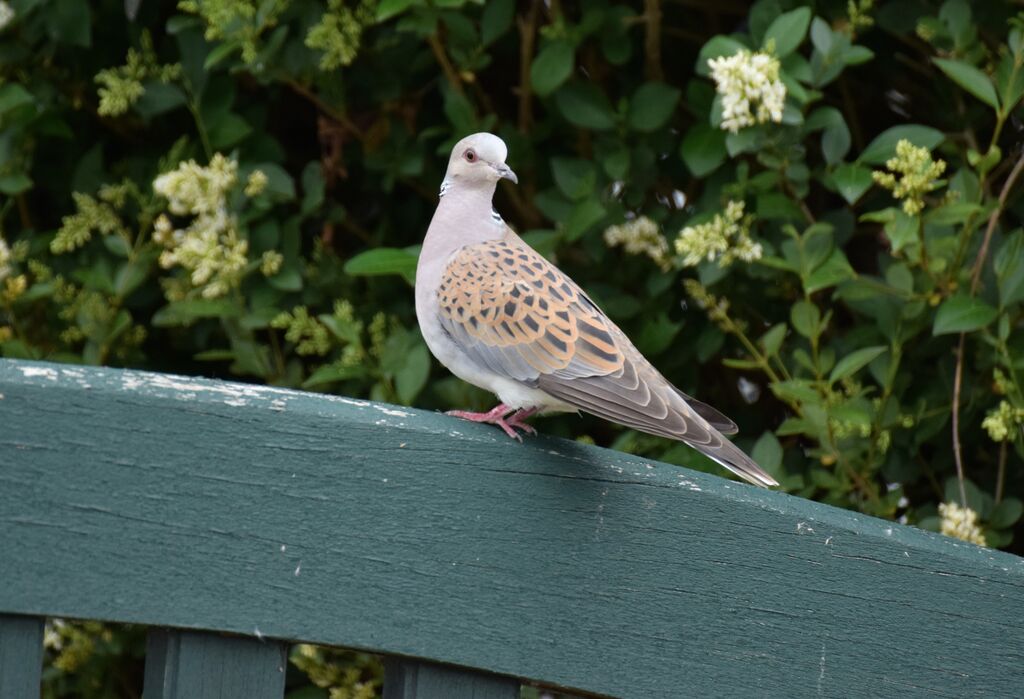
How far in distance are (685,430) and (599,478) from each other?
0.21 meters

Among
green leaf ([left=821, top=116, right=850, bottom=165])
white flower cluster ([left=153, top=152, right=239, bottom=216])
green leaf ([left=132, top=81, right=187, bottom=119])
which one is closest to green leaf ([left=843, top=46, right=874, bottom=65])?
green leaf ([left=821, top=116, right=850, bottom=165])

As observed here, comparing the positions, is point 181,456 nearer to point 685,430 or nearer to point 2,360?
point 2,360

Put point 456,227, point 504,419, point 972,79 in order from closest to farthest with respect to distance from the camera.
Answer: point 504,419, point 456,227, point 972,79

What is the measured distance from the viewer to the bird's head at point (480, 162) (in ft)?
7.68

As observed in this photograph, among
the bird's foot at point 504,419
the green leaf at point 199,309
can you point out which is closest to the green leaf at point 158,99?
the green leaf at point 199,309

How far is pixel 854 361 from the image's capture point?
2.44 meters

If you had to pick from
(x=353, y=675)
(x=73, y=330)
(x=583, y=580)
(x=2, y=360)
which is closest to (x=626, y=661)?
(x=583, y=580)

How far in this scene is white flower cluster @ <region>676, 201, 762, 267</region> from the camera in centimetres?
250

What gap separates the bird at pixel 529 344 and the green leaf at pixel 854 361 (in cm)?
44

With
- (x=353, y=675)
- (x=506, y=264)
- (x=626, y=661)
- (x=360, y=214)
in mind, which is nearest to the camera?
(x=626, y=661)

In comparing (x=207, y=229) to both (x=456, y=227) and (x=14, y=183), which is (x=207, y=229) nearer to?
(x=14, y=183)

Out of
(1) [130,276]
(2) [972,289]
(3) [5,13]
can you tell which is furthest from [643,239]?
(3) [5,13]

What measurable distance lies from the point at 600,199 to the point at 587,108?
0.61 feet

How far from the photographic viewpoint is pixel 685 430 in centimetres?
181
